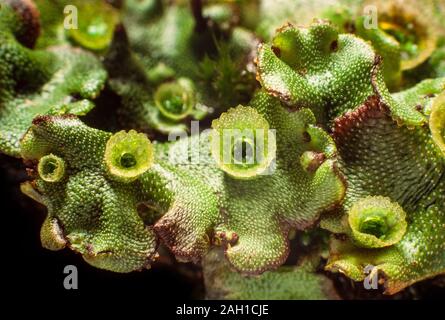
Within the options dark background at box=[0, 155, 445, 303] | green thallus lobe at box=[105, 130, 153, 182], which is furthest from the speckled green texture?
dark background at box=[0, 155, 445, 303]

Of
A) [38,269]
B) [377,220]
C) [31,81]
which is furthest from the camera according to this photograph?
[38,269]

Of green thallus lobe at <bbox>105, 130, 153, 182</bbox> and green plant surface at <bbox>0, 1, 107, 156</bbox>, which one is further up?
green plant surface at <bbox>0, 1, 107, 156</bbox>

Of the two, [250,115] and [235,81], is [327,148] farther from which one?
[235,81]

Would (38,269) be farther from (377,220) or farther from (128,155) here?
(377,220)

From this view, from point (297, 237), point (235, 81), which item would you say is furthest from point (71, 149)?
point (297, 237)

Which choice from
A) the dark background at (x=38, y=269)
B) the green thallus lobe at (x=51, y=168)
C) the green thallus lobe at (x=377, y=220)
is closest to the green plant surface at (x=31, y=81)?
the green thallus lobe at (x=51, y=168)

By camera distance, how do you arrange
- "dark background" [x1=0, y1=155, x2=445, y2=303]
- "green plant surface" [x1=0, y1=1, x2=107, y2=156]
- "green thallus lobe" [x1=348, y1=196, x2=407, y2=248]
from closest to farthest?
"green thallus lobe" [x1=348, y1=196, x2=407, y2=248] < "green plant surface" [x1=0, y1=1, x2=107, y2=156] < "dark background" [x1=0, y1=155, x2=445, y2=303]

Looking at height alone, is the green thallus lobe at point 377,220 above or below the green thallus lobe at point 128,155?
below

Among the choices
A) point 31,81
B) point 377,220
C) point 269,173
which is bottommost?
point 377,220

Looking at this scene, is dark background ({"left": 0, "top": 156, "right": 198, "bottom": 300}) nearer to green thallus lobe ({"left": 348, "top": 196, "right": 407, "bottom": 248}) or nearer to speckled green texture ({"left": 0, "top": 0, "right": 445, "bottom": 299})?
speckled green texture ({"left": 0, "top": 0, "right": 445, "bottom": 299})

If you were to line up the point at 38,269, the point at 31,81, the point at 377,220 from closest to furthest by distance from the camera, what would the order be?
the point at 377,220 → the point at 31,81 → the point at 38,269

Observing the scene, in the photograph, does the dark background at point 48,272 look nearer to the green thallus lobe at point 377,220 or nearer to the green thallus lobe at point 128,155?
the green thallus lobe at point 128,155

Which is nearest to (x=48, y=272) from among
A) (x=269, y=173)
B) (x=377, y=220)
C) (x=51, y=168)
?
(x=51, y=168)
